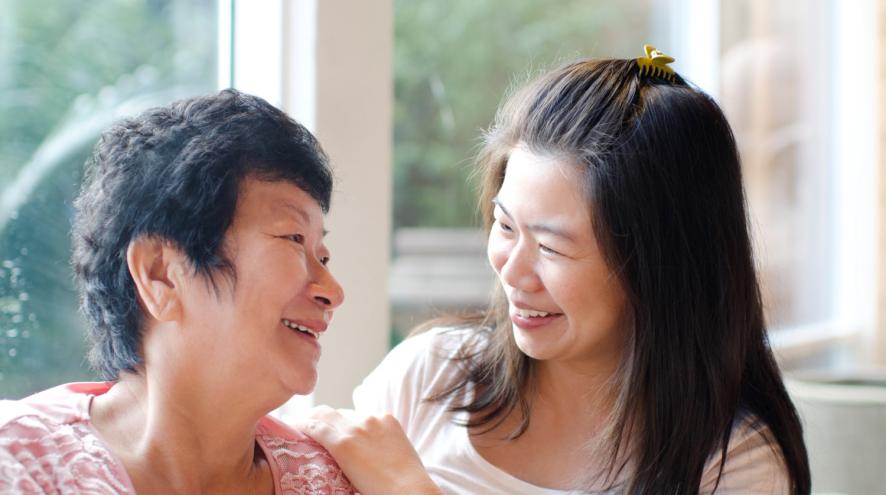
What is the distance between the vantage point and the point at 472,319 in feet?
6.97

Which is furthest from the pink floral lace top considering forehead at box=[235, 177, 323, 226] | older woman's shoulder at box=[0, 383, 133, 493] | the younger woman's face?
the younger woman's face

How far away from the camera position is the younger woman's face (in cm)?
169

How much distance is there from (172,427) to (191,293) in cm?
19

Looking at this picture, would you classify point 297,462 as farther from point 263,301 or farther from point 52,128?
point 52,128

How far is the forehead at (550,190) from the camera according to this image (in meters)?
1.70

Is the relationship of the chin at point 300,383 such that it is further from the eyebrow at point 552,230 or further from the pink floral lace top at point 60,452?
the eyebrow at point 552,230

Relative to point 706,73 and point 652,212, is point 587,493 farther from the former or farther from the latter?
point 706,73

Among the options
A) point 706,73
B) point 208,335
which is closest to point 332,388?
point 208,335

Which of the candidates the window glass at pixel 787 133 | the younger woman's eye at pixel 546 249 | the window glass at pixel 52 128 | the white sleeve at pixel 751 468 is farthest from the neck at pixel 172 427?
the window glass at pixel 787 133

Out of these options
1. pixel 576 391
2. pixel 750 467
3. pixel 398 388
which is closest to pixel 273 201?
pixel 398 388

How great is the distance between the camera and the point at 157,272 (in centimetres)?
140

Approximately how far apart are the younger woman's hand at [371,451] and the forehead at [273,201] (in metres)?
0.33

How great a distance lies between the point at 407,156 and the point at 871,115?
293cm

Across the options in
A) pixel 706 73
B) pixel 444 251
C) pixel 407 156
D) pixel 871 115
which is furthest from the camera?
pixel 871 115
